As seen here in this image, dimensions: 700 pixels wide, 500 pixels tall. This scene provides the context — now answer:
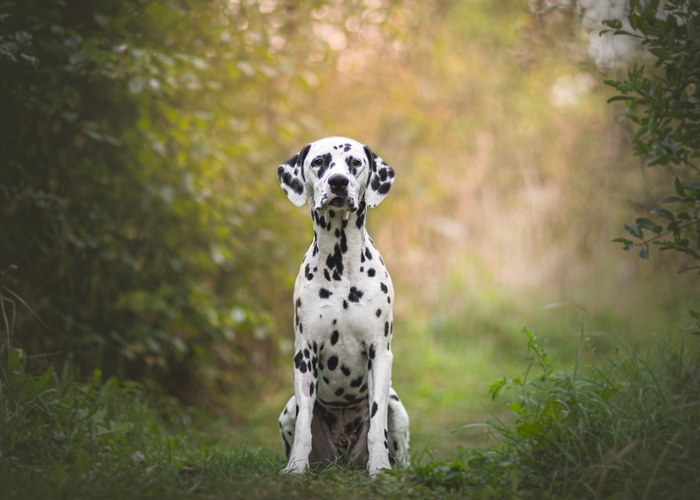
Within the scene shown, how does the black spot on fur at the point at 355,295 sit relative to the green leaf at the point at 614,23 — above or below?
below

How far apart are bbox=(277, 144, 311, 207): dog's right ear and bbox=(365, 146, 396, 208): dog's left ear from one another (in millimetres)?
377

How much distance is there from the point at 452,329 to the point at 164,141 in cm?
534

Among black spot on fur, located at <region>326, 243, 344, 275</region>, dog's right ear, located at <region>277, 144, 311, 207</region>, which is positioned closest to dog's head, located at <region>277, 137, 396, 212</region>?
dog's right ear, located at <region>277, 144, 311, 207</region>

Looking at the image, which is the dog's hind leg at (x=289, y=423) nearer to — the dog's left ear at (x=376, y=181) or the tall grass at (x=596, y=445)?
the tall grass at (x=596, y=445)

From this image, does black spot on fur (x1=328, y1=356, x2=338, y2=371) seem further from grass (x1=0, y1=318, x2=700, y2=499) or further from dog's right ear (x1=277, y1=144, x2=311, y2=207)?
dog's right ear (x1=277, y1=144, x2=311, y2=207)

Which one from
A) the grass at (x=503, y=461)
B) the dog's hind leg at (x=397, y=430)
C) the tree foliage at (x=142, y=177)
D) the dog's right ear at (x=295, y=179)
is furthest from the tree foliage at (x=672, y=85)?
the tree foliage at (x=142, y=177)

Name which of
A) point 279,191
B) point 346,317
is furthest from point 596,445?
point 279,191

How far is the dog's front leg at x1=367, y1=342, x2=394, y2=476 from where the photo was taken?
9.65 feet

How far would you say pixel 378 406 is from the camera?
119 inches

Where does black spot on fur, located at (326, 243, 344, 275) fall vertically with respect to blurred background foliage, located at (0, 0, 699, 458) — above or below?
below

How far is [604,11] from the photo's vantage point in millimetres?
4641

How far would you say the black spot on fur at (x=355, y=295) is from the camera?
121 inches

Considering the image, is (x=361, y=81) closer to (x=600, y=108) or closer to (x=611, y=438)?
(x=600, y=108)

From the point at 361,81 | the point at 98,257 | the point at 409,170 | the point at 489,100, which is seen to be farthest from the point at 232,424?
the point at 489,100
